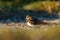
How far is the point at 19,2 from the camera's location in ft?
52.9

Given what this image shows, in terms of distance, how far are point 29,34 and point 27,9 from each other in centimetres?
533

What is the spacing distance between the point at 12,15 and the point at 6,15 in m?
0.37

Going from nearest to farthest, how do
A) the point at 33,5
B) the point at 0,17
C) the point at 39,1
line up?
1. the point at 0,17
2. the point at 33,5
3. the point at 39,1

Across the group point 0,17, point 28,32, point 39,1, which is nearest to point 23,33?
point 28,32

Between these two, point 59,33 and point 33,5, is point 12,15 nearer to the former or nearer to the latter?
point 33,5

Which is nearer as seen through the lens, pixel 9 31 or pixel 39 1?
pixel 9 31

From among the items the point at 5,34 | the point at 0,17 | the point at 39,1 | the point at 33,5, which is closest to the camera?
the point at 5,34

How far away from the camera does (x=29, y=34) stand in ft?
30.5

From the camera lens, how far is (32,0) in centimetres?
1636

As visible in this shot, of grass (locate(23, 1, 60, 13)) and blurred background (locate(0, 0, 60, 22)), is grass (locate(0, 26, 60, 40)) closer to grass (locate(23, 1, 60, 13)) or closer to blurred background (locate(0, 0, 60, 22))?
blurred background (locate(0, 0, 60, 22))

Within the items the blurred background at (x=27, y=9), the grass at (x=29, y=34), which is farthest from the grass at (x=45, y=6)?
the grass at (x=29, y=34)

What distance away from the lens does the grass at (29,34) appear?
8.80 metres

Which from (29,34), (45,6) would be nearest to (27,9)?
(45,6)

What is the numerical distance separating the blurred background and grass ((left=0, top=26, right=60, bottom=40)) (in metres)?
2.14
